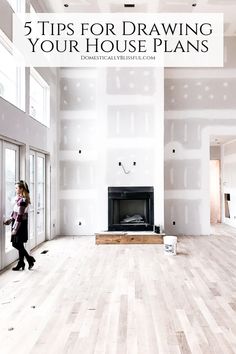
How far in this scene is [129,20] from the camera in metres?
7.52

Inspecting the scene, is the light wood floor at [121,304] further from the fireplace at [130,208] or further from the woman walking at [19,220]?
the fireplace at [130,208]

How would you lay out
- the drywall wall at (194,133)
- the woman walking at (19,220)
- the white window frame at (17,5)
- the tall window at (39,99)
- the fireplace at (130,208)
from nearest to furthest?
→ 1. the woman walking at (19,220)
2. the white window frame at (17,5)
3. the tall window at (39,99)
4. the fireplace at (130,208)
5. the drywall wall at (194,133)

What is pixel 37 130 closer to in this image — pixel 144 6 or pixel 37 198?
pixel 37 198

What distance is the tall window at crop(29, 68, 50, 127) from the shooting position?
22.3ft

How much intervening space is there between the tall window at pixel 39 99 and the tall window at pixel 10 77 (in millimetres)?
827

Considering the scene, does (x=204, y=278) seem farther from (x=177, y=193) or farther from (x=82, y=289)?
(x=177, y=193)

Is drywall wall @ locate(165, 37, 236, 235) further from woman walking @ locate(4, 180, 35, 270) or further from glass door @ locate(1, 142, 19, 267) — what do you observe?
woman walking @ locate(4, 180, 35, 270)

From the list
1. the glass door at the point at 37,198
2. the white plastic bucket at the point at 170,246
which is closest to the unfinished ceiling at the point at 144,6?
the glass door at the point at 37,198

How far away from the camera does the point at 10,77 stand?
5531 mm

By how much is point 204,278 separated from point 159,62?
Answer: 5.41 metres

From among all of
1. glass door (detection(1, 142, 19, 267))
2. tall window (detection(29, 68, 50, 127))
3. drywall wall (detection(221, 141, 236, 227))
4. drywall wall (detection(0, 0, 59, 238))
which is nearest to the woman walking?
glass door (detection(1, 142, 19, 267))

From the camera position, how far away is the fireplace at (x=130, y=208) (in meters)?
7.68

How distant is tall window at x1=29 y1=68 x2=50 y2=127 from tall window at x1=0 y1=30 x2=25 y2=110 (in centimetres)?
83

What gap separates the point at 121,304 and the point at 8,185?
279 cm
